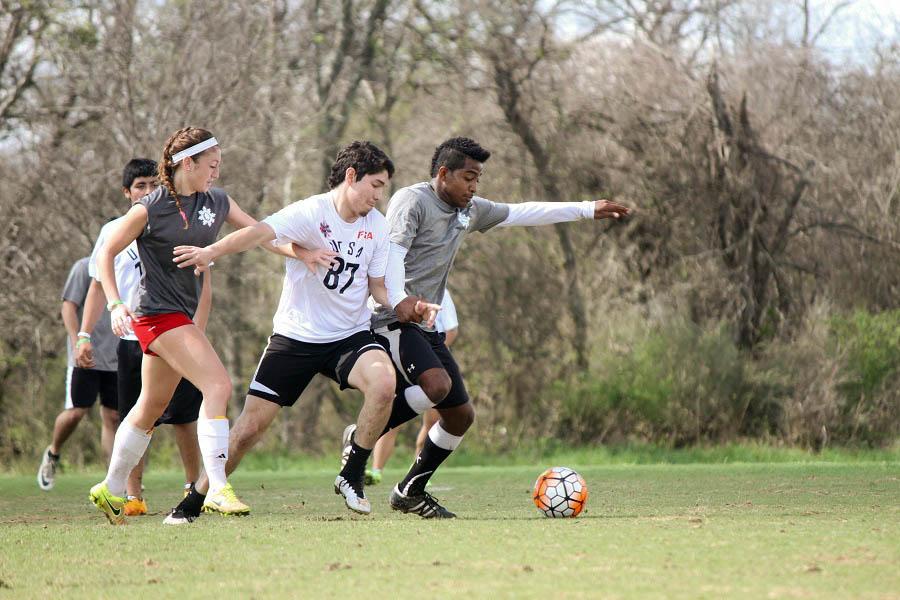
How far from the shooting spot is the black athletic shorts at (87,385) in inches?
424

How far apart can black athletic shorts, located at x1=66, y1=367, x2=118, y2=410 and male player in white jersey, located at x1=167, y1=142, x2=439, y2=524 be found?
149 inches

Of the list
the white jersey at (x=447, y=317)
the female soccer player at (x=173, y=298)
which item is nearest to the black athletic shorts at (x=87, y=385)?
the white jersey at (x=447, y=317)

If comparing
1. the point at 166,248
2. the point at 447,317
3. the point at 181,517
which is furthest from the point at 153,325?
the point at 447,317

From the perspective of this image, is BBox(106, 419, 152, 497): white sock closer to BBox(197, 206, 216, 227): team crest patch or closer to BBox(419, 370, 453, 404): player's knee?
BBox(197, 206, 216, 227): team crest patch

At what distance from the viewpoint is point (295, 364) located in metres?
7.34

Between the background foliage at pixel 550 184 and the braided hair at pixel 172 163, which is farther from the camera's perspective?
the background foliage at pixel 550 184

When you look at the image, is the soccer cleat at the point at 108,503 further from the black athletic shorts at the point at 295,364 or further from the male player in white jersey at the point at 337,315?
the black athletic shorts at the point at 295,364

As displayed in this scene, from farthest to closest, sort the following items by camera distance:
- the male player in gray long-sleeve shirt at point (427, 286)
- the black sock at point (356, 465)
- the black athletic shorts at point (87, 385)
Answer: the black athletic shorts at point (87, 385) < the male player in gray long-sleeve shirt at point (427, 286) < the black sock at point (356, 465)

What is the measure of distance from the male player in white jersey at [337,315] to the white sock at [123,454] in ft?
1.32

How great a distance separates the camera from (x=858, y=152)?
745 inches

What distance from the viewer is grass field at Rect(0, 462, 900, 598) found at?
4.62 meters

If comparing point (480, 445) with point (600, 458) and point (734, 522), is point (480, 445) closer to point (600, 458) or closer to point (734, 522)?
point (600, 458)

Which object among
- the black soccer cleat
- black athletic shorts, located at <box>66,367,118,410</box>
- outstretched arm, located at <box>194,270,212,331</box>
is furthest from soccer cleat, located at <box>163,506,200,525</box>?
black athletic shorts, located at <box>66,367,118,410</box>

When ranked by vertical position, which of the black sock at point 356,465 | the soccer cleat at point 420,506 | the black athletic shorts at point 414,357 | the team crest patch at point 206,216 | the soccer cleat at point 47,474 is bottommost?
the soccer cleat at point 47,474
